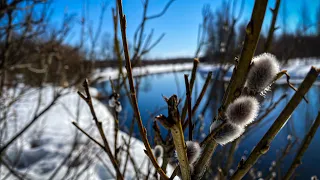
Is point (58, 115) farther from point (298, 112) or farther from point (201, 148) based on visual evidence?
point (298, 112)

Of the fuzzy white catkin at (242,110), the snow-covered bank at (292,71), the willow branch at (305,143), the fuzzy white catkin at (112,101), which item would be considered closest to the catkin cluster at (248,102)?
the fuzzy white catkin at (242,110)

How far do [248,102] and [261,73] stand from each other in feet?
0.16

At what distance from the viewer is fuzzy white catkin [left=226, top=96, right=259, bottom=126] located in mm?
339

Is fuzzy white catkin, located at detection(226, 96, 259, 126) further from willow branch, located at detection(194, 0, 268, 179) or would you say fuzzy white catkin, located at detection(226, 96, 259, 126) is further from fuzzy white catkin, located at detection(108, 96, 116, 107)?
fuzzy white catkin, located at detection(108, 96, 116, 107)

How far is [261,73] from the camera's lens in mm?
346

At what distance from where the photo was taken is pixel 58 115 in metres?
6.51

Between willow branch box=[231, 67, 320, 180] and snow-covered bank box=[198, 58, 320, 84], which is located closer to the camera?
willow branch box=[231, 67, 320, 180]

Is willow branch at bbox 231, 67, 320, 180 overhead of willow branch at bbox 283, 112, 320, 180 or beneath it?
overhead

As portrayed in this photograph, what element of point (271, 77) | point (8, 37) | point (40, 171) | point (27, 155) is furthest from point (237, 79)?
point (27, 155)

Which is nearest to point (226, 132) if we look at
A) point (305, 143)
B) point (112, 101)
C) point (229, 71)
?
point (305, 143)

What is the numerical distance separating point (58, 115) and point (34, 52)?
5029 mm

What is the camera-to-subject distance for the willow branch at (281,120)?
0.29 m

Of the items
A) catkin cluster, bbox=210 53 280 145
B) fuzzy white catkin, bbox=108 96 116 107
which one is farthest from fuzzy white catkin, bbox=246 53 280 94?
fuzzy white catkin, bbox=108 96 116 107

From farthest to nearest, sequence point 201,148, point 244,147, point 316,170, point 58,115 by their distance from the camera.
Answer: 1. point 58,115
2. point 244,147
3. point 316,170
4. point 201,148
